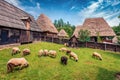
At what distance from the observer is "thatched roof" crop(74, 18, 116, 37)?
106 feet

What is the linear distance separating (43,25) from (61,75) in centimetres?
2769

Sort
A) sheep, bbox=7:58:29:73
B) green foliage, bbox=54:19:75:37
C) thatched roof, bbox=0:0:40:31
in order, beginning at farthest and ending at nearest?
green foliage, bbox=54:19:75:37
thatched roof, bbox=0:0:40:31
sheep, bbox=7:58:29:73

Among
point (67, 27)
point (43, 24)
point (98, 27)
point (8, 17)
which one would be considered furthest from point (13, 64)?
point (67, 27)

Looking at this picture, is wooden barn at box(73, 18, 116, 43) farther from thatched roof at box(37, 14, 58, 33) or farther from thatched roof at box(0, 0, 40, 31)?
thatched roof at box(0, 0, 40, 31)

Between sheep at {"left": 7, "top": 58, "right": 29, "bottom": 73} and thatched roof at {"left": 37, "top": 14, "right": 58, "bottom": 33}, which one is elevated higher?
thatched roof at {"left": 37, "top": 14, "right": 58, "bottom": 33}

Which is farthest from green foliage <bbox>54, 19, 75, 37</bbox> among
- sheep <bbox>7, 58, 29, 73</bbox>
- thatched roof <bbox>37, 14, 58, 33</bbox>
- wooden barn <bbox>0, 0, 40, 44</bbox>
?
sheep <bbox>7, 58, 29, 73</bbox>

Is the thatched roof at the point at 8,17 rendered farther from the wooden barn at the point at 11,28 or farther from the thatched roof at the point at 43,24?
the thatched roof at the point at 43,24

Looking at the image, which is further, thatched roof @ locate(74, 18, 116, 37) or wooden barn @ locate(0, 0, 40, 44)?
thatched roof @ locate(74, 18, 116, 37)

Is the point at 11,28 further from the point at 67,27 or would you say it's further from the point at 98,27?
the point at 67,27

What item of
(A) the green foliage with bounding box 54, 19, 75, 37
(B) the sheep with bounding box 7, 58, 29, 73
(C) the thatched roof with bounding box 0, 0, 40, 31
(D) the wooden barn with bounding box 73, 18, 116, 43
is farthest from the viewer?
(A) the green foliage with bounding box 54, 19, 75, 37

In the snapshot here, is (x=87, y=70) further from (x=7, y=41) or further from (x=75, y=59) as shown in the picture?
(x=7, y=41)

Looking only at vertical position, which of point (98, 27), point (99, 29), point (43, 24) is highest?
point (43, 24)

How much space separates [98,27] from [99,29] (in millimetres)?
953

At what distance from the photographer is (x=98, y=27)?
3397cm
